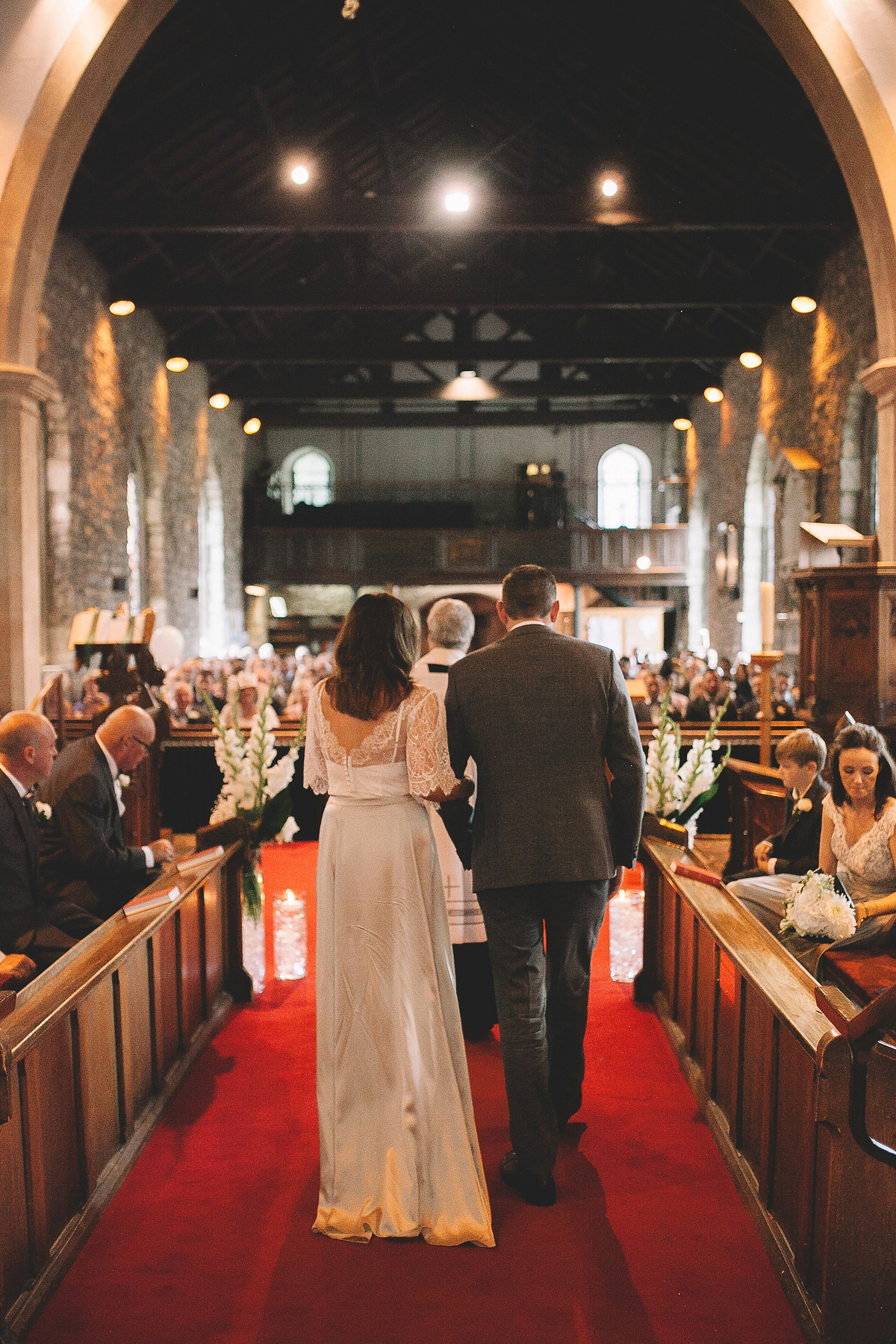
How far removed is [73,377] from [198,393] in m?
5.96

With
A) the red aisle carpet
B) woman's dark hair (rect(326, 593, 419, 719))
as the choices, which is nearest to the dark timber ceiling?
woman's dark hair (rect(326, 593, 419, 719))

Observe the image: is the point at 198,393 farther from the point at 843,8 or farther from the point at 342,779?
the point at 342,779

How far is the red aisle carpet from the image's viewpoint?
2.17 meters

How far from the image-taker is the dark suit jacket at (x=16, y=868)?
123 inches

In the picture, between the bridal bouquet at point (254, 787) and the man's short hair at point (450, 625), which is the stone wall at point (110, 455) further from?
the man's short hair at point (450, 625)

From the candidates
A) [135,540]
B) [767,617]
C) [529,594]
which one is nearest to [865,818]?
[529,594]

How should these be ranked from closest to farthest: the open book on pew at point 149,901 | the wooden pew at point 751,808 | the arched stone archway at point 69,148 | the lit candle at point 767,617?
1. the open book on pew at point 149,901
2. the wooden pew at point 751,808
3. the lit candle at point 767,617
4. the arched stone archway at point 69,148

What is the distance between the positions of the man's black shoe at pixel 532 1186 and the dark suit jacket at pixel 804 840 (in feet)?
5.25

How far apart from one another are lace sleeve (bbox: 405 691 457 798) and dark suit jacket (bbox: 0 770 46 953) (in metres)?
1.41

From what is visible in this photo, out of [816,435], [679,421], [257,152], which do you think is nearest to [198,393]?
[257,152]

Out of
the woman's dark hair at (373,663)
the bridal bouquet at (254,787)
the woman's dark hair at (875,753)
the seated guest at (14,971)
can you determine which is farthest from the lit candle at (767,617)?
the seated guest at (14,971)

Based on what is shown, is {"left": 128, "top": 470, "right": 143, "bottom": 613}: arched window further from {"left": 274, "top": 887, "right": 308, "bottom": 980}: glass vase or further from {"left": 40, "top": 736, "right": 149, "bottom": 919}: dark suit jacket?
{"left": 40, "top": 736, "right": 149, "bottom": 919}: dark suit jacket

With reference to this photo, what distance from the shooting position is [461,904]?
12.2 ft

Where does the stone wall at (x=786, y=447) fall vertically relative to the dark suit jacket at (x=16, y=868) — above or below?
above
